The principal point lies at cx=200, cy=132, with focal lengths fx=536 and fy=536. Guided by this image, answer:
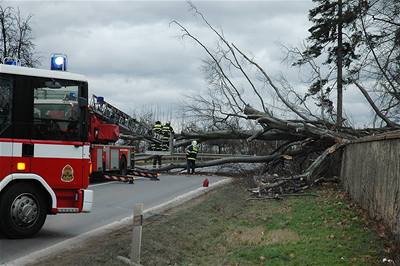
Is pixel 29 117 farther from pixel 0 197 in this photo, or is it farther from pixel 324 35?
pixel 324 35

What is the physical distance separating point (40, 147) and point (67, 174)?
0.63 meters

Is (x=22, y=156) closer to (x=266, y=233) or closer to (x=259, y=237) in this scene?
(x=259, y=237)

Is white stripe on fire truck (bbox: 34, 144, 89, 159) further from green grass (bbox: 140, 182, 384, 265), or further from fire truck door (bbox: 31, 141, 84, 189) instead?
Answer: green grass (bbox: 140, 182, 384, 265)

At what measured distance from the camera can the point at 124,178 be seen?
20.5 meters

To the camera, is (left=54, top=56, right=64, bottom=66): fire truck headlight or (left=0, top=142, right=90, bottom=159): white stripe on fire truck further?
(left=54, top=56, right=64, bottom=66): fire truck headlight

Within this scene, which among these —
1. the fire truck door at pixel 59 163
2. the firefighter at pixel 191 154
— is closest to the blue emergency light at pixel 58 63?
the fire truck door at pixel 59 163

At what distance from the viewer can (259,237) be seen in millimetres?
9180

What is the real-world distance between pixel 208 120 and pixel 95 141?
16.8ft

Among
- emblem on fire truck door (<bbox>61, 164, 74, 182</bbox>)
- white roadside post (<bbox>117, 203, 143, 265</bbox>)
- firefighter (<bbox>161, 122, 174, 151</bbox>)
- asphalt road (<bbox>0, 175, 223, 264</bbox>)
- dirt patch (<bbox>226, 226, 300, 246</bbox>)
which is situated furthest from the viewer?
firefighter (<bbox>161, 122, 174, 151</bbox>)

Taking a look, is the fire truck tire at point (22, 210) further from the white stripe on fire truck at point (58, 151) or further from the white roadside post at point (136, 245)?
the white roadside post at point (136, 245)

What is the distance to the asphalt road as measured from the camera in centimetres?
800

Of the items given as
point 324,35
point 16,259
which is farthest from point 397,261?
point 324,35

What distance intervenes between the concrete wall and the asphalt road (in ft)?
16.6

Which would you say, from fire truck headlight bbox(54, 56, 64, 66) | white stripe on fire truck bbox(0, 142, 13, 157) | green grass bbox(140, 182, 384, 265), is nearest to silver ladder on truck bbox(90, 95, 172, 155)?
green grass bbox(140, 182, 384, 265)
